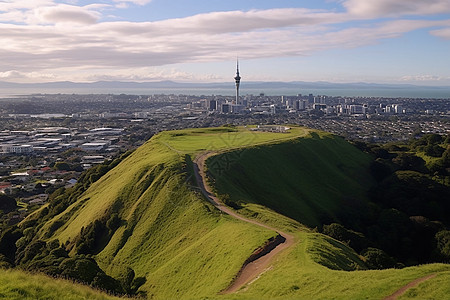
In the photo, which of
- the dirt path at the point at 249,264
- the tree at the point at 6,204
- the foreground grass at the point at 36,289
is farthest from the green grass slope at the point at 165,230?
the tree at the point at 6,204

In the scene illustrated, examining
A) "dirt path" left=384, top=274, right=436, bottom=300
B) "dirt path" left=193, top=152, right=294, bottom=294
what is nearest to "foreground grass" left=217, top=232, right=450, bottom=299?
"dirt path" left=384, top=274, right=436, bottom=300

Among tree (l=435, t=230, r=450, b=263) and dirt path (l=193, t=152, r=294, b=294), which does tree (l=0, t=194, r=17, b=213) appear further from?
tree (l=435, t=230, r=450, b=263)

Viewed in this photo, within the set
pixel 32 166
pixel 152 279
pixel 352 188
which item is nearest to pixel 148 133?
pixel 32 166

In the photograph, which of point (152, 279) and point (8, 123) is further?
point (8, 123)

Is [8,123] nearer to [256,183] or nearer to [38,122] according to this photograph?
[38,122]

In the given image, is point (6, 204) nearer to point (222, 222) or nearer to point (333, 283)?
point (222, 222)

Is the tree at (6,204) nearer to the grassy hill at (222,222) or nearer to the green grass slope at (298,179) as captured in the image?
the grassy hill at (222,222)

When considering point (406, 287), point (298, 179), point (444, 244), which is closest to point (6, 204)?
point (298, 179)
